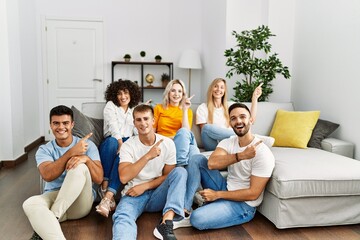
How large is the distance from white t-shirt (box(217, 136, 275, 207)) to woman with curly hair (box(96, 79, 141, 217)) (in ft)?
3.00

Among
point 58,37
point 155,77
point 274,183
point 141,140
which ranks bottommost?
point 274,183

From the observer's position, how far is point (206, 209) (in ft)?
8.75

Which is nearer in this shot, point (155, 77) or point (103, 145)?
point (103, 145)

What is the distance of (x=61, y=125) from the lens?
265cm

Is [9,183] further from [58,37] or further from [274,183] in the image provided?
[58,37]

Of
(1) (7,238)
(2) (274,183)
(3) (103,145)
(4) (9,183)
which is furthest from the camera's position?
(4) (9,183)

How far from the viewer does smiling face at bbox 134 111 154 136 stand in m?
2.68

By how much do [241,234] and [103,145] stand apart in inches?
53.8

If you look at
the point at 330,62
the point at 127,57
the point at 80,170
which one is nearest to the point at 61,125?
the point at 80,170

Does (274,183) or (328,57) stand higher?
(328,57)

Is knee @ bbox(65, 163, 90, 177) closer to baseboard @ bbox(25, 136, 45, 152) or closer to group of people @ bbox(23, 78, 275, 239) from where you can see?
group of people @ bbox(23, 78, 275, 239)

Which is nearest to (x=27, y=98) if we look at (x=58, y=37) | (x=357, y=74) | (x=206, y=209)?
(x=58, y=37)

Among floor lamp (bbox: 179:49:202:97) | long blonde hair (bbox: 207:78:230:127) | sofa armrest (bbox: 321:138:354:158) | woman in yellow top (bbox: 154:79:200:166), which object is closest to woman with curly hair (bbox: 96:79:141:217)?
woman in yellow top (bbox: 154:79:200:166)

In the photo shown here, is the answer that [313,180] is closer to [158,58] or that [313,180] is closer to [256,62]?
[256,62]
